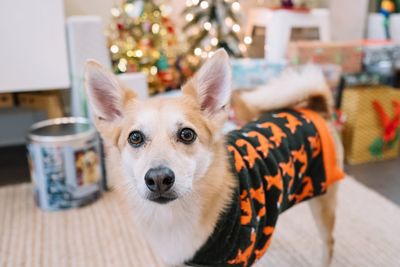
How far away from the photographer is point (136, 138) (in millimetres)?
942

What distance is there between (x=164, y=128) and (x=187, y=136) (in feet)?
0.20

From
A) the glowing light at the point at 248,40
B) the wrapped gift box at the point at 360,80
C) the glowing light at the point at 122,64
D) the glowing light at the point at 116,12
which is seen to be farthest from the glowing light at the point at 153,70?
the wrapped gift box at the point at 360,80

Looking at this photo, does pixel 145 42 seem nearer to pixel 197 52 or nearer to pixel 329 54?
pixel 197 52

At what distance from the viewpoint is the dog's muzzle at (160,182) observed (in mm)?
816

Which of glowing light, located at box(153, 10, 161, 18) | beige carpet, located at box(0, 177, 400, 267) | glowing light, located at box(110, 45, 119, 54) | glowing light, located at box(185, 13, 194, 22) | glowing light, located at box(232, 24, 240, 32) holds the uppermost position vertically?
glowing light, located at box(153, 10, 161, 18)

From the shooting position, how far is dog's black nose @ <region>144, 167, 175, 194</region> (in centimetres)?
82

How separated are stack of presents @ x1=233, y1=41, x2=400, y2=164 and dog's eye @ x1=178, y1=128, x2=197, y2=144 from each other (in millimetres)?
1239

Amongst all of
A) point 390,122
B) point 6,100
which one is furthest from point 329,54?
point 6,100

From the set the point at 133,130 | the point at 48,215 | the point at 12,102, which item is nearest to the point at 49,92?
the point at 12,102

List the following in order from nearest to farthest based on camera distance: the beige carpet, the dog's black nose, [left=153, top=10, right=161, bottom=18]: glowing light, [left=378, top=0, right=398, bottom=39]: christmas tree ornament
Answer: the dog's black nose, the beige carpet, [left=153, top=10, right=161, bottom=18]: glowing light, [left=378, top=0, right=398, bottom=39]: christmas tree ornament

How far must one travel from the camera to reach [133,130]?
94 cm

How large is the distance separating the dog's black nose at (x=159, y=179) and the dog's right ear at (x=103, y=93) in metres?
0.28

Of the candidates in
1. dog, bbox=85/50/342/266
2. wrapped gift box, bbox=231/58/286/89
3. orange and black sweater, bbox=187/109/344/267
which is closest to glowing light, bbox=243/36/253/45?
wrapped gift box, bbox=231/58/286/89

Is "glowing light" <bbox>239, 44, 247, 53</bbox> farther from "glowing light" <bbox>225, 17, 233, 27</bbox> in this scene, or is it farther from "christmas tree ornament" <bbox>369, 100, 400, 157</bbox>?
"christmas tree ornament" <bbox>369, 100, 400, 157</bbox>
